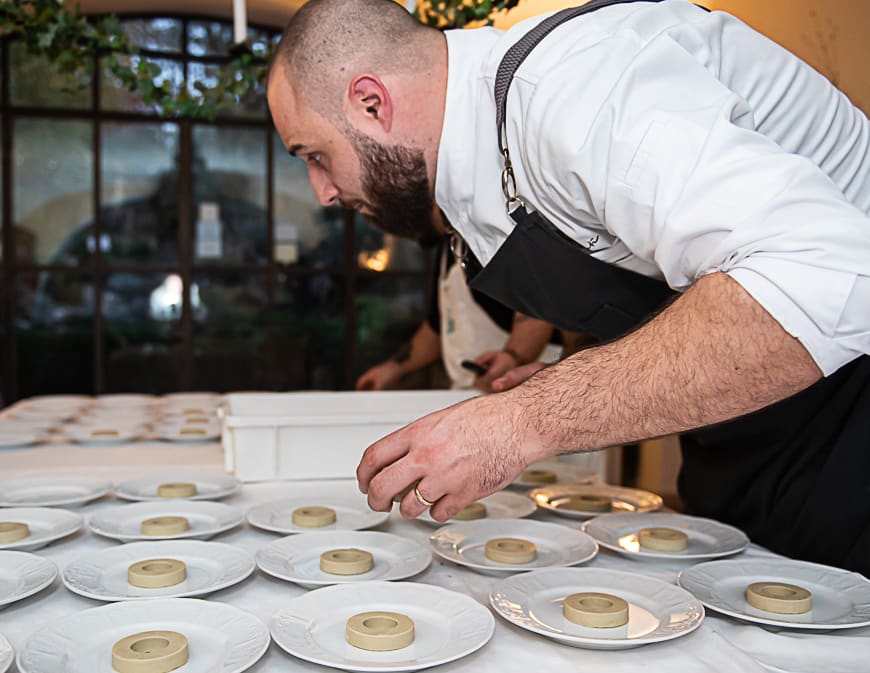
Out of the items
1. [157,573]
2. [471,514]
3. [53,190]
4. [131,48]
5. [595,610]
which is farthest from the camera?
[53,190]

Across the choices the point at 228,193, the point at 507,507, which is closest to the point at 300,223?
the point at 228,193

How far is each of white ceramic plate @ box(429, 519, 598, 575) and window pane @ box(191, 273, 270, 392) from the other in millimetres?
4634

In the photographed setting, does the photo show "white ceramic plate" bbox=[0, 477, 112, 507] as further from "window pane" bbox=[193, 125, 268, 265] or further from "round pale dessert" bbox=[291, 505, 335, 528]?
"window pane" bbox=[193, 125, 268, 265]

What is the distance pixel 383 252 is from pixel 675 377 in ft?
16.8

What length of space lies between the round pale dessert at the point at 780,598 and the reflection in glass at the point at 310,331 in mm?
5007

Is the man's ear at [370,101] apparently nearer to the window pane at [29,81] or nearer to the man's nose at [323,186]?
the man's nose at [323,186]

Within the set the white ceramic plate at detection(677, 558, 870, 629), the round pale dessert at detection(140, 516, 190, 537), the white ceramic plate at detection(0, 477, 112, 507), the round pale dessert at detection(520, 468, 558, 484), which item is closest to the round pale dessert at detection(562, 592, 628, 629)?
the white ceramic plate at detection(677, 558, 870, 629)

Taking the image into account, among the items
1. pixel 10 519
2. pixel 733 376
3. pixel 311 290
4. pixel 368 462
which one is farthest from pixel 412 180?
pixel 311 290

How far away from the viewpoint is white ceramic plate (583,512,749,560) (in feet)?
3.68

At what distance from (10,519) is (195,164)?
4.67 metres

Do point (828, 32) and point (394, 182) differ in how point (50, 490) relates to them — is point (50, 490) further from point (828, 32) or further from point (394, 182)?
point (828, 32)

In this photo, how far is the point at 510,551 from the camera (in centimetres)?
108

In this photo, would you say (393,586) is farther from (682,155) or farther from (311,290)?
(311,290)

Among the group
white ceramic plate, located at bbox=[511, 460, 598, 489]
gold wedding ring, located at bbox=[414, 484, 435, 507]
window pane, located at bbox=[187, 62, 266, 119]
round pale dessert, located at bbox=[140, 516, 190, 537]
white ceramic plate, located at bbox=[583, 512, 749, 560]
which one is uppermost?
window pane, located at bbox=[187, 62, 266, 119]
